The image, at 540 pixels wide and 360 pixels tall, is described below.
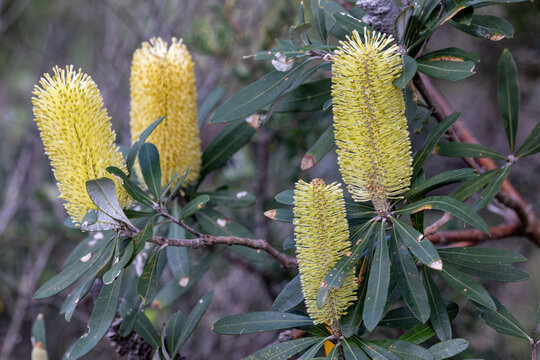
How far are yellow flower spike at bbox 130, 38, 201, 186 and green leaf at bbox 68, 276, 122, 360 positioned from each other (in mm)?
299

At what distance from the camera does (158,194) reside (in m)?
0.83

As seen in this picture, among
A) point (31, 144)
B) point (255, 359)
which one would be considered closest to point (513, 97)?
point (255, 359)

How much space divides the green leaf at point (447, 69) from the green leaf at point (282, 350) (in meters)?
0.47

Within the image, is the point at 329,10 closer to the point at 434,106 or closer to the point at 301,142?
the point at 434,106

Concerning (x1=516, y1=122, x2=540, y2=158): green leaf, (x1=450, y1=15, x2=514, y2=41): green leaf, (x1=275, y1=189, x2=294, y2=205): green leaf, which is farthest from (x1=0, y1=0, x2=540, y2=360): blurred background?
(x1=450, y1=15, x2=514, y2=41): green leaf

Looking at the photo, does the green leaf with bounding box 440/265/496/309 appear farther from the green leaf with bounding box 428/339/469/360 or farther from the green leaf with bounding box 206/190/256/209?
the green leaf with bounding box 206/190/256/209

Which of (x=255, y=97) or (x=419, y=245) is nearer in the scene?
(x=419, y=245)

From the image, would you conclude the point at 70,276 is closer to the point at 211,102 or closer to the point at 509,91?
→ the point at 211,102

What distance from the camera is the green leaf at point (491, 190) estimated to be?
2.82ft

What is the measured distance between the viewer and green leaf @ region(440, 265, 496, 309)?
691 mm

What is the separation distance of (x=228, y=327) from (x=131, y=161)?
1.14 ft

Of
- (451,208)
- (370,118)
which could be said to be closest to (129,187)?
(370,118)

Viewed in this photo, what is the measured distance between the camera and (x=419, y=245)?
2.23 ft

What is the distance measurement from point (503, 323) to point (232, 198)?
60cm
